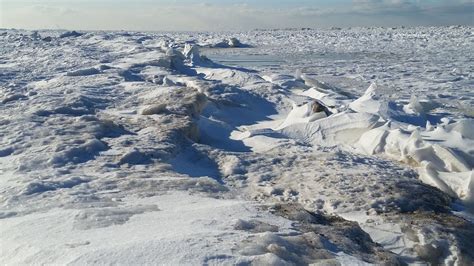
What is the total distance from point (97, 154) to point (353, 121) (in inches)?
127

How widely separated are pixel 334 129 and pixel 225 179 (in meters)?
2.03

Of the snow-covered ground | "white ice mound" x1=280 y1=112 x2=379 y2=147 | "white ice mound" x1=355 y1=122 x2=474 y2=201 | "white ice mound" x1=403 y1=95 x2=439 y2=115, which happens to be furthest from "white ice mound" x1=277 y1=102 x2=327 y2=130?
"white ice mound" x1=403 y1=95 x2=439 y2=115

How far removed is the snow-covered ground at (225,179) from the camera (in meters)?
3.03

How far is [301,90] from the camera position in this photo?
10.8 meters

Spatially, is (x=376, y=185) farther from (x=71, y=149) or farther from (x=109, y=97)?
(x=109, y=97)

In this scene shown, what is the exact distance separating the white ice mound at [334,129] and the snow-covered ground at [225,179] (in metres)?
0.02

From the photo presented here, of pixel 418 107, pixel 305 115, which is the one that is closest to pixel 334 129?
pixel 305 115

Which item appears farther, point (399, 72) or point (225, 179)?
point (399, 72)

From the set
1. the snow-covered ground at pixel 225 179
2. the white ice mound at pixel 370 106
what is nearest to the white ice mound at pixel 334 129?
the snow-covered ground at pixel 225 179

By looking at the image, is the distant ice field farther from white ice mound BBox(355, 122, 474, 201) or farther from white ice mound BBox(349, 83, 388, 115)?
white ice mound BBox(355, 122, 474, 201)

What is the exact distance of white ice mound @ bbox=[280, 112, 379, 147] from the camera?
617 centimetres

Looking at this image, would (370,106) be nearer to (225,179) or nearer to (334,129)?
(334,129)

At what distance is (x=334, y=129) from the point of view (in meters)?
6.32

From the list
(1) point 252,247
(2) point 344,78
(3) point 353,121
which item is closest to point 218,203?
(1) point 252,247
